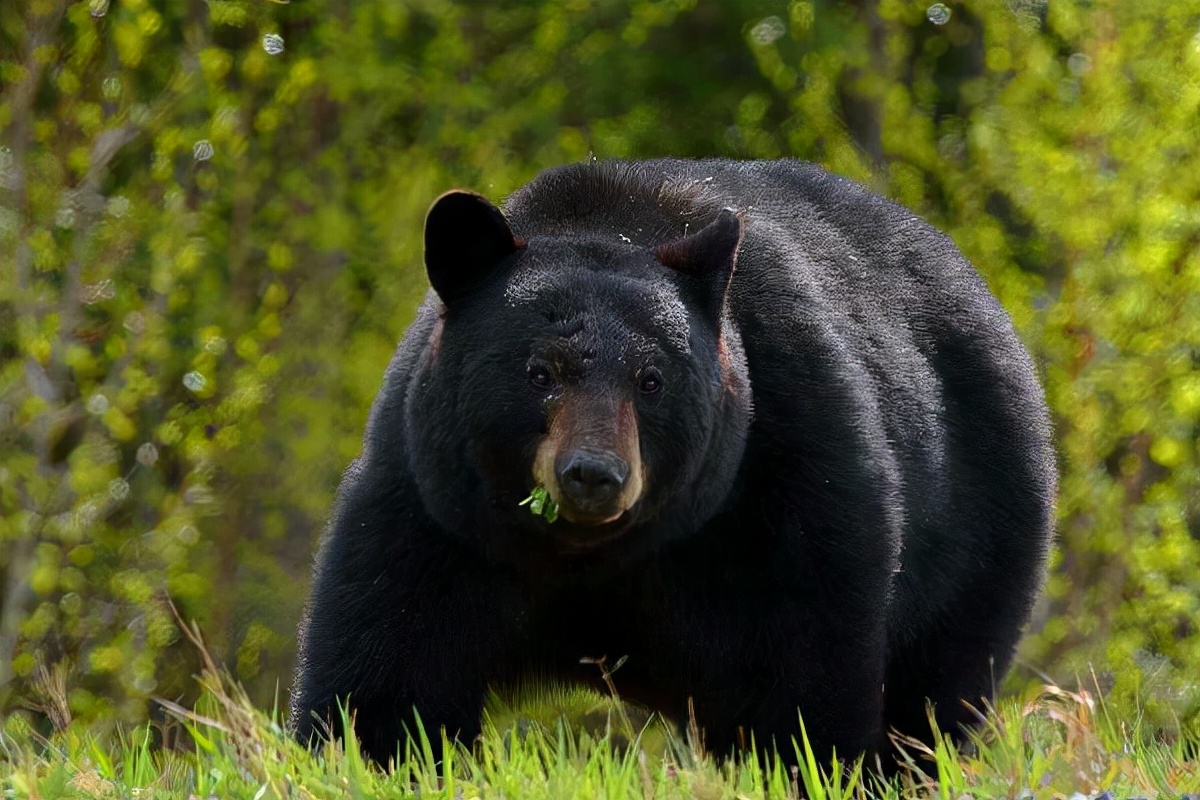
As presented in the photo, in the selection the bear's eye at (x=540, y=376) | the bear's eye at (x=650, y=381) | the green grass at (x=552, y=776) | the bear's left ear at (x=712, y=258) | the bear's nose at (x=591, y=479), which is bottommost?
the green grass at (x=552, y=776)

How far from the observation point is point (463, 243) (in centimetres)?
455

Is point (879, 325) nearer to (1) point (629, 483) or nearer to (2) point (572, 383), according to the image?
(2) point (572, 383)

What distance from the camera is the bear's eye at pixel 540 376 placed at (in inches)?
170

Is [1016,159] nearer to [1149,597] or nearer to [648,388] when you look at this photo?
[1149,597]

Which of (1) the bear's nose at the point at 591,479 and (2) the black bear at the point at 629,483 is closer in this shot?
(1) the bear's nose at the point at 591,479

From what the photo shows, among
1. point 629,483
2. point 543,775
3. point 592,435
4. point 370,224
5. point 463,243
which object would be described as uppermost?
point 463,243

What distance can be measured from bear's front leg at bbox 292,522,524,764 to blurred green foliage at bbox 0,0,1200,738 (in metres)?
2.41

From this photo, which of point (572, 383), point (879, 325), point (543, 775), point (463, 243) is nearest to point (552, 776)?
point (543, 775)

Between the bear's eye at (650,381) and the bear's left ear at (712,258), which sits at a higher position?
the bear's left ear at (712,258)

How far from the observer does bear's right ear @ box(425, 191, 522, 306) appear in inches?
176

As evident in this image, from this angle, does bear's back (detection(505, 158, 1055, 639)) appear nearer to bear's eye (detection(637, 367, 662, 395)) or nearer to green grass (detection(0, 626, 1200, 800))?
bear's eye (detection(637, 367, 662, 395))

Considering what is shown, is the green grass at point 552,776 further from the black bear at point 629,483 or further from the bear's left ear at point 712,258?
the bear's left ear at point 712,258

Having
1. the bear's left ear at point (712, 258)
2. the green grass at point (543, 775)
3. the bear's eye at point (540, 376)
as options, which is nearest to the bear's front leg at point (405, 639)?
the green grass at point (543, 775)

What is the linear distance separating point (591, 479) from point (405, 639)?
3.01ft
